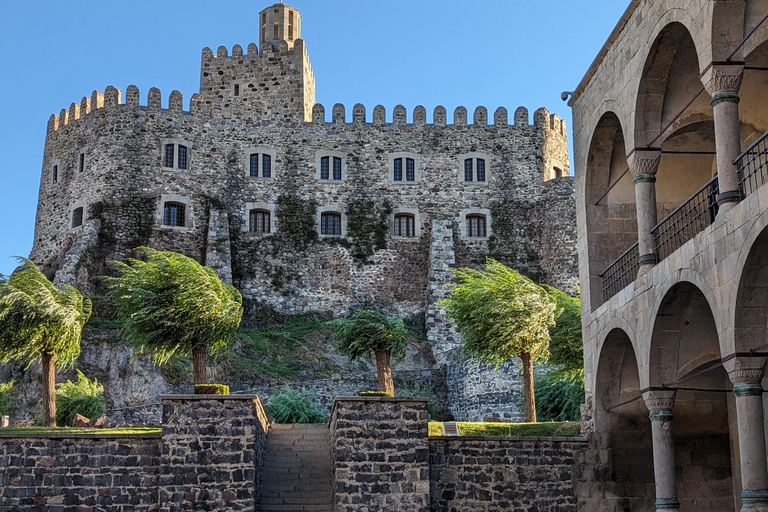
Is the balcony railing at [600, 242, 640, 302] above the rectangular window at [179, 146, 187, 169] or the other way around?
the other way around

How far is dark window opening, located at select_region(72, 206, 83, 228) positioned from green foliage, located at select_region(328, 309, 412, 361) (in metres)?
15.9

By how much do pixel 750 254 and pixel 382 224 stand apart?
30.3m

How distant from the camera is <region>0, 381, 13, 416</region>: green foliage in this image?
3347 centimetres

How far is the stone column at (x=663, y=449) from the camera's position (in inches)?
656

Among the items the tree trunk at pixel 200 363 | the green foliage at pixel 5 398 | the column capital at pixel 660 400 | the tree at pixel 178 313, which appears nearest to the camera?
the column capital at pixel 660 400

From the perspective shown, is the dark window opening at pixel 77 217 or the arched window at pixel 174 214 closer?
the arched window at pixel 174 214

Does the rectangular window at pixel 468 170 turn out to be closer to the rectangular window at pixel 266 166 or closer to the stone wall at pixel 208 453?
the rectangular window at pixel 266 166

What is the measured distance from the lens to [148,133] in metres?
42.8

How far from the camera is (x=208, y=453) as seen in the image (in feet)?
62.0

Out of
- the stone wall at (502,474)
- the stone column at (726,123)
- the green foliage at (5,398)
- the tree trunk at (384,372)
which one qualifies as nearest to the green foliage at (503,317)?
the tree trunk at (384,372)

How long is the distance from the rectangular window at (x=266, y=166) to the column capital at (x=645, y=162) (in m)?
27.2

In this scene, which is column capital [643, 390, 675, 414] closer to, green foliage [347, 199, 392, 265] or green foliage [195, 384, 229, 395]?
green foliage [195, 384, 229, 395]

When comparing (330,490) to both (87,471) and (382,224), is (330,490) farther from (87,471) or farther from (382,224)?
(382,224)

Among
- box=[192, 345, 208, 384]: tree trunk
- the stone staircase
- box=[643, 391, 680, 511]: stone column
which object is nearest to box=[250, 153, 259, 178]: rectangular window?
box=[192, 345, 208, 384]: tree trunk
